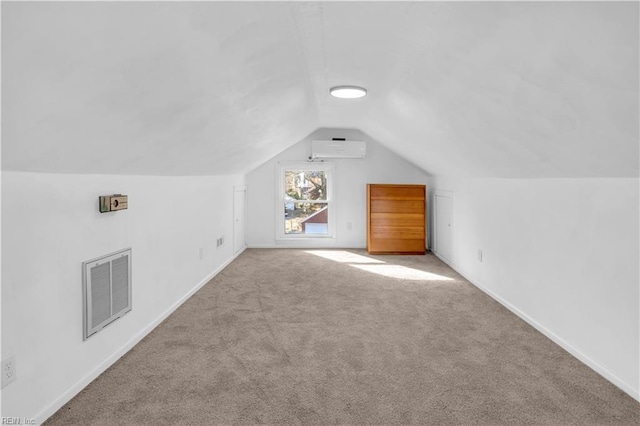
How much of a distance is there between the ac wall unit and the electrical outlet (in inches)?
193

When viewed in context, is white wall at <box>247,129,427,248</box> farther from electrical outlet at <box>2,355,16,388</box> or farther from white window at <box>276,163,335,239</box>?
electrical outlet at <box>2,355,16,388</box>

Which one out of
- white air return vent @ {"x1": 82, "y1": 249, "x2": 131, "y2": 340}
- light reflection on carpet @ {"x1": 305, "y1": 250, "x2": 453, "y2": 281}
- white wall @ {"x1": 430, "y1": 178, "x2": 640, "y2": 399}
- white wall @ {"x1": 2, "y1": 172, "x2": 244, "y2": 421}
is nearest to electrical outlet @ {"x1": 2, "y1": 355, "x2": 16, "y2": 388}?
white wall @ {"x1": 2, "y1": 172, "x2": 244, "y2": 421}

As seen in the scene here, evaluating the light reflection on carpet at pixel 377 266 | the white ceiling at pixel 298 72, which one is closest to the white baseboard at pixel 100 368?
the white ceiling at pixel 298 72

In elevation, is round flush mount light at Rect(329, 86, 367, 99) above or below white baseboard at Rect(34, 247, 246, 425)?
above

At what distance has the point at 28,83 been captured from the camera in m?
1.12

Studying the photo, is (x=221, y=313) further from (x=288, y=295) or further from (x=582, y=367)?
(x=582, y=367)

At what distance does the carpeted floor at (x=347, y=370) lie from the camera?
1.77 meters

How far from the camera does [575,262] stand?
238cm

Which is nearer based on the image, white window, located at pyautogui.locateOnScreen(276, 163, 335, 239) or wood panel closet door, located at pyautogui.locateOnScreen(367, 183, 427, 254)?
wood panel closet door, located at pyautogui.locateOnScreen(367, 183, 427, 254)

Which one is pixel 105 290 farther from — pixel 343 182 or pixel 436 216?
pixel 436 216

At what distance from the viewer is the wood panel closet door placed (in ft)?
19.0

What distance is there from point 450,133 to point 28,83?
113 inches

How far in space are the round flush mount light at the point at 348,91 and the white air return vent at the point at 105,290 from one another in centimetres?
214

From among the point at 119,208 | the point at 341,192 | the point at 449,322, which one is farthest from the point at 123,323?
the point at 341,192
